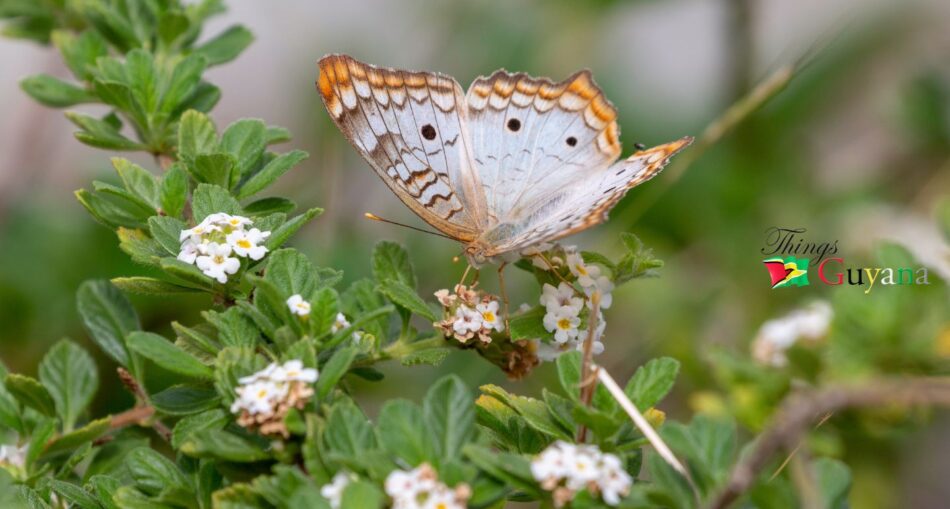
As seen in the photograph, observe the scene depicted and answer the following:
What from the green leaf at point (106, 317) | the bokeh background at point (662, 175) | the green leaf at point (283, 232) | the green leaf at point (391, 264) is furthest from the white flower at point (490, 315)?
the bokeh background at point (662, 175)

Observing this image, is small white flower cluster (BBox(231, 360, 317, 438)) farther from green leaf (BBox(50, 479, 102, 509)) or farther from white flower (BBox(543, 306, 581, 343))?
white flower (BBox(543, 306, 581, 343))


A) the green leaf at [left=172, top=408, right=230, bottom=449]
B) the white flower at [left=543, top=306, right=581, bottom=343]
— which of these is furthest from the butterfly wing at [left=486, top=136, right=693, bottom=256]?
the green leaf at [left=172, top=408, right=230, bottom=449]

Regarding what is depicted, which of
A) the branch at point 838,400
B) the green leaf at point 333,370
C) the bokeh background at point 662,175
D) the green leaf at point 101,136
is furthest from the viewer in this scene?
the bokeh background at point 662,175

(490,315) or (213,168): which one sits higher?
(213,168)

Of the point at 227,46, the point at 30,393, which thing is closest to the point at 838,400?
the point at 30,393

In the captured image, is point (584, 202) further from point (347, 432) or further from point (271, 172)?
point (347, 432)

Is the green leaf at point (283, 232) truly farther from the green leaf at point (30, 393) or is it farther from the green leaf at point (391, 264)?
the green leaf at point (30, 393)
